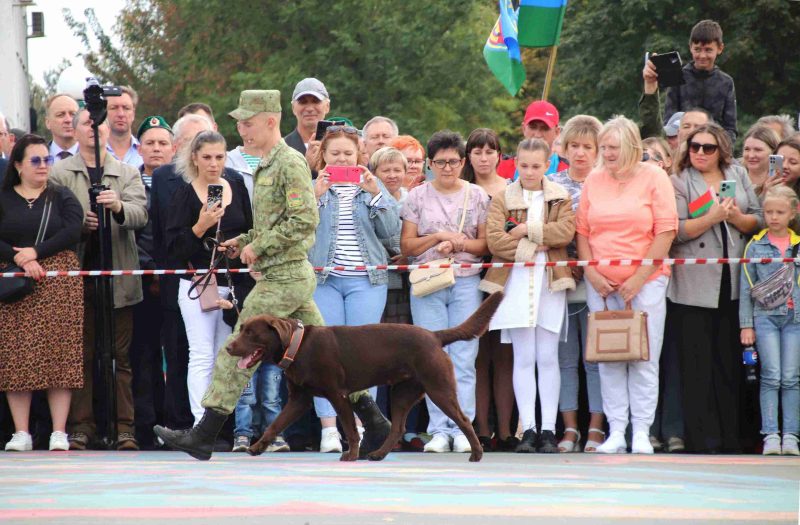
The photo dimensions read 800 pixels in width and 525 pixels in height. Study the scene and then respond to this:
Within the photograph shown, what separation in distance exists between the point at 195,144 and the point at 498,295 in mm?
2868

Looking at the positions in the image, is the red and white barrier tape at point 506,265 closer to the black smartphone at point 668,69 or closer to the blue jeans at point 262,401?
the blue jeans at point 262,401

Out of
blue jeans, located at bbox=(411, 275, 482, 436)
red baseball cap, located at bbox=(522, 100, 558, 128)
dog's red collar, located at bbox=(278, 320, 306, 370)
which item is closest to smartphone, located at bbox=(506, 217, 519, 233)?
blue jeans, located at bbox=(411, 275, 482, 436)

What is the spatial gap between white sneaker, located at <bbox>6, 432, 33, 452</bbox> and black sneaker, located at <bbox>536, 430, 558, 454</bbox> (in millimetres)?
3951

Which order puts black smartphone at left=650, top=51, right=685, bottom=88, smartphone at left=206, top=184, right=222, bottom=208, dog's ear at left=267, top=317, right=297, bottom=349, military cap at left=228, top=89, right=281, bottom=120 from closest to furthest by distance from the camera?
dog's ear at left=267, top=317, right=297, bottom=349
military cap at left=228, top=89, right=281, bottom=120
smartphone at left=206, top=184, right=222, bottom=208
black smartphone at left=650, top=51, right=685, bottom=88

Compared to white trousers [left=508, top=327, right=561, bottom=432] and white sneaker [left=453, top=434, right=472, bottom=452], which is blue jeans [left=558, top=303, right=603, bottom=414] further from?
white sneaker [left=453, top=434, right=472, bottom=452]

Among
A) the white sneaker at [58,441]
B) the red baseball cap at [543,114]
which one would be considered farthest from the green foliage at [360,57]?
the white sneaker at [58,441]

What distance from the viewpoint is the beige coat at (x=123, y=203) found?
40.9ft

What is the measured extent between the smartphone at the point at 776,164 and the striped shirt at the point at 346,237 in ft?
10.7

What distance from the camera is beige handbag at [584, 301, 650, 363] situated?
11.6m

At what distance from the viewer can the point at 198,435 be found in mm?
10281

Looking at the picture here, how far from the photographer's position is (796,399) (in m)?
11.9

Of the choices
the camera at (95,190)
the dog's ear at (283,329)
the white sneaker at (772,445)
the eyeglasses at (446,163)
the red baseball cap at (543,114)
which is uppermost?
the red baseball cap at (543,114)

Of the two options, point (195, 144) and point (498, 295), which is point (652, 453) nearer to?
point (498, 295)

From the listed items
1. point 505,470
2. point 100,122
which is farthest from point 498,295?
point 100,122
